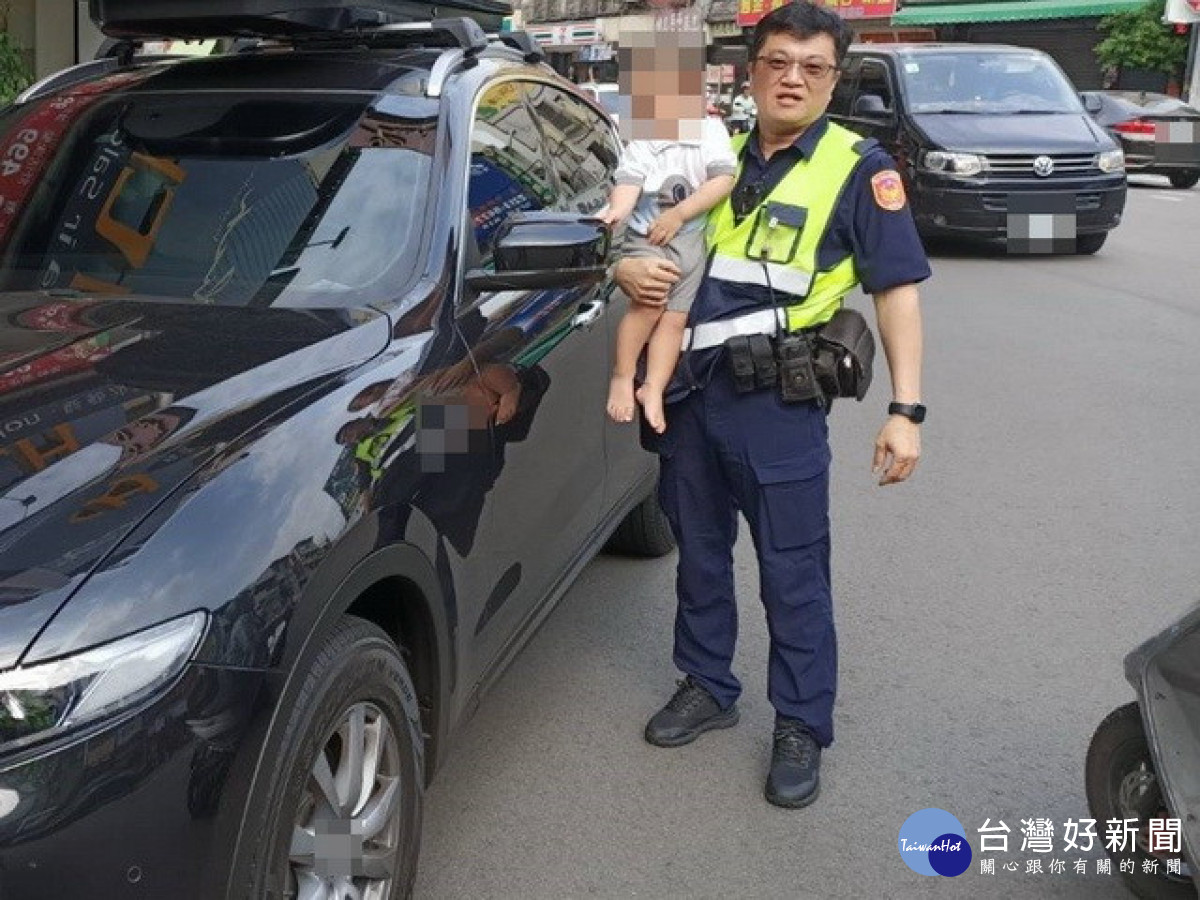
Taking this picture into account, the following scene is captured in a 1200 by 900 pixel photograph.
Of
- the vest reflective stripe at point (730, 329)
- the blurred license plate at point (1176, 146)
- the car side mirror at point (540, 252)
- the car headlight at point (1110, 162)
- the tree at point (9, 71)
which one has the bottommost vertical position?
the blurred license plate at point (1176, 146)

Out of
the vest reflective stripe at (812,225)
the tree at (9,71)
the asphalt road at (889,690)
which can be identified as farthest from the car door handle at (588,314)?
the tree at (9,71)

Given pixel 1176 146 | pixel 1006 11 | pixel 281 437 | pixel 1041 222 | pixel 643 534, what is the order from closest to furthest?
pixel 281 437 < pixel 643 534 < pixel 1041 222 < pixel 1176 146 < pixel 1006 11

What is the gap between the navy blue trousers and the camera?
11.1 ft

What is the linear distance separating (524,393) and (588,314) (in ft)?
2.13

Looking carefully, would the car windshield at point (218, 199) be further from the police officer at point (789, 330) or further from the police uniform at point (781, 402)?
the police uniform at point (781, 402)

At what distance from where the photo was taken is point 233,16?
354 centimetres

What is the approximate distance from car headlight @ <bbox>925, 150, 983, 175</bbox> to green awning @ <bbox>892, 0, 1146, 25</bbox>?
26450 millimetres

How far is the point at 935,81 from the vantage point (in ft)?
45.7

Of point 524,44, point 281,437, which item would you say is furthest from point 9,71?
point 281,437

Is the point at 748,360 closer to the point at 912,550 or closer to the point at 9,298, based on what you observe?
the point at 9,298

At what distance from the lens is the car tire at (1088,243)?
13469mm

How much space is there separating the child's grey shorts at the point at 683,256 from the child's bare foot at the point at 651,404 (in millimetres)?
209

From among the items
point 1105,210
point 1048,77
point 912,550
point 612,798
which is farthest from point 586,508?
point 1048,77

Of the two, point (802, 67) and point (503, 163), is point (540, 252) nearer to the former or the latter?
point (503, 163)
